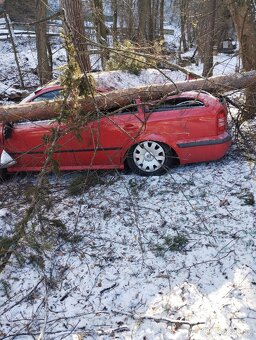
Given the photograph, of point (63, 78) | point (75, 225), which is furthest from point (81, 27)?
point (75, 225)

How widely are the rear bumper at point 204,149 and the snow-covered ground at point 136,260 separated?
0.23 m

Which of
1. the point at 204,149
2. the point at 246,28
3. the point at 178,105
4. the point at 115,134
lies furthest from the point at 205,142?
the point at 246,28

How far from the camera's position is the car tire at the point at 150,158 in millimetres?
6098

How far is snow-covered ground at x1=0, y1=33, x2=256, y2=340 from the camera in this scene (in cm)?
364

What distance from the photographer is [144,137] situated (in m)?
6.01

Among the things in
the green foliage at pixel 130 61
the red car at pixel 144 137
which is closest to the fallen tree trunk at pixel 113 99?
the red car at pixel 144 137

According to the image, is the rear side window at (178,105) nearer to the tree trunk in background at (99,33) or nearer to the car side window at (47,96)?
the tree trunk in background at (99,33)

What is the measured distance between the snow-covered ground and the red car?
31 centimetres

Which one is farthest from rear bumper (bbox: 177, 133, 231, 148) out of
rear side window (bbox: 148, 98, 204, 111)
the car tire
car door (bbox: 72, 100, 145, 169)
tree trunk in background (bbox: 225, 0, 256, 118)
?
tree trunk in background (bbox: 225, 0, 256, 118)

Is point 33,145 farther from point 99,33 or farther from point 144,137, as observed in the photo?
point 99,33

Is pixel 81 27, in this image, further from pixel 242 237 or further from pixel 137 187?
pixel 242 237

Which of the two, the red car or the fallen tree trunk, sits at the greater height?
the fallen tree trunk

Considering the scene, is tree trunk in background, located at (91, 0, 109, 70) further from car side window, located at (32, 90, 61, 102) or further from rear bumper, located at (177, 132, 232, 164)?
Result: rear bumper, located at (177, 132, 232, 164)

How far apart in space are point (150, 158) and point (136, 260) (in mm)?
2143
